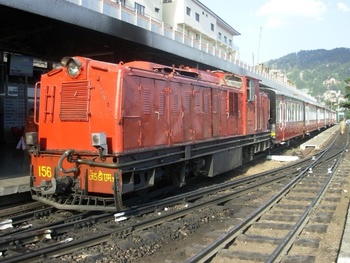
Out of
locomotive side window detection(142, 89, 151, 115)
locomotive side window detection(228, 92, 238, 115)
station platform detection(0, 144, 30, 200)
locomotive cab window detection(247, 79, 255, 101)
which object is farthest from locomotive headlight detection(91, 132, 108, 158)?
locomotive cab window detection(247, 79, 255, 101)

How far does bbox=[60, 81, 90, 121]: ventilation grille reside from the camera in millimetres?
7660

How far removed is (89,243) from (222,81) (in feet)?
27.8

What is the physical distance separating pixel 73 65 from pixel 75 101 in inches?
28.2

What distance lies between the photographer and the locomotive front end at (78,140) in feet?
23.4

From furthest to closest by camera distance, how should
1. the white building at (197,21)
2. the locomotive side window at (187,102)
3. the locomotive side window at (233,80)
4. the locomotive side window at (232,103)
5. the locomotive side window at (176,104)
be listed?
the white building at (197,21) < the locomotive side window at (233,80) < the locomotive side window at (232,103) < the locomotive side window at (187,102) < the locomotive side window at (176,104)

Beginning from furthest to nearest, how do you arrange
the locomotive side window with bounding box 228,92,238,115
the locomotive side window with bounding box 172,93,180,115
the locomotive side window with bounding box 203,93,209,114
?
the locomotive side window with bounding box 228,92,238,115, the locomotive side window with bounding box 203,93,209,114, the locomotive side window with bounding box 172,93,180,115

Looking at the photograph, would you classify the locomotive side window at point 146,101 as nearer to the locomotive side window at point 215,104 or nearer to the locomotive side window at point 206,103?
the locomotive side window at point 206,103

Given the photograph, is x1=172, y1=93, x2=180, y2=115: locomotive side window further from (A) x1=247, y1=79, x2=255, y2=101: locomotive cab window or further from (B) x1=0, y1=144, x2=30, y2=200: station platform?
(A) x1=247, y1=79, x2=255, y2=101: locomotive cab window

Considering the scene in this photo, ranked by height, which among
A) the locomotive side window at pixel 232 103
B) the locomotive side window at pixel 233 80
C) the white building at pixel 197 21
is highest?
the white building at pixel 197 21

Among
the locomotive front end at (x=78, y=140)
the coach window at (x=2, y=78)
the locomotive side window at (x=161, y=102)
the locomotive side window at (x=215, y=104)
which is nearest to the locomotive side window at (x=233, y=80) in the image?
the locomotive side window at (x=215, y=104)

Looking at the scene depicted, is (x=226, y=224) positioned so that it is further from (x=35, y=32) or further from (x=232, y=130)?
(x=35, y=32)

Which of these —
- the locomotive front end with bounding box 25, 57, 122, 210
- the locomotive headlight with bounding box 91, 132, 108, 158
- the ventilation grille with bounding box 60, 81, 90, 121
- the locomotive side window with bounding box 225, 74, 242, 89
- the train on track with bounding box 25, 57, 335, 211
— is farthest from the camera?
the locomotive side window with bounding box 225, 74, 242, 89

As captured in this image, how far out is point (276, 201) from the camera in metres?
9.15

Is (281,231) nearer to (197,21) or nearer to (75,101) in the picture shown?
(75,101)
